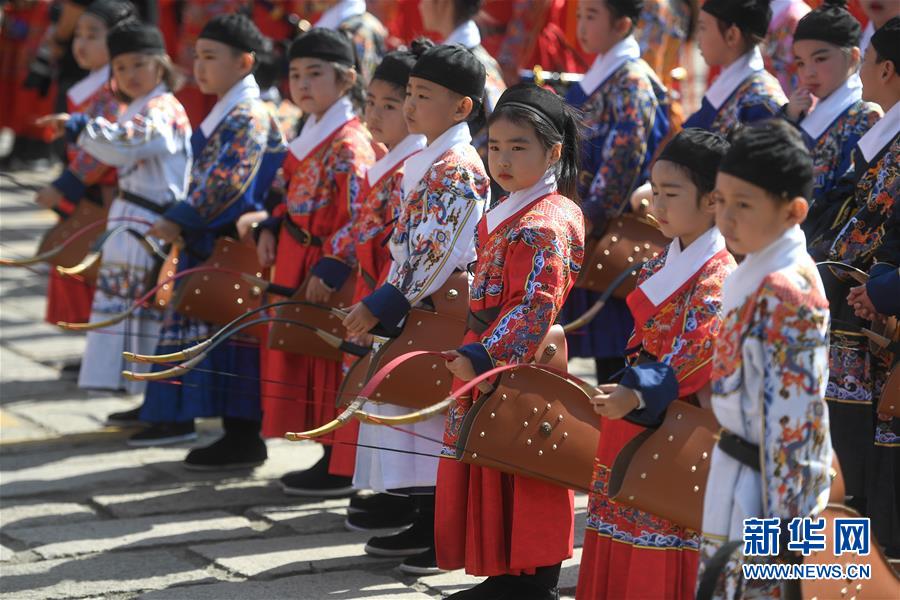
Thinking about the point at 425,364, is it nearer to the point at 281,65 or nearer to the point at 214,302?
the point at 214,302

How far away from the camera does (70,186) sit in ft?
20.2

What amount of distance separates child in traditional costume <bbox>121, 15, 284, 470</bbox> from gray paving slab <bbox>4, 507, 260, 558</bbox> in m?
0.65

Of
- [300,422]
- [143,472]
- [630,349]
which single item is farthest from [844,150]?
[143,472]

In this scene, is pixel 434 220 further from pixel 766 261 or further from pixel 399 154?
pixel 766 261

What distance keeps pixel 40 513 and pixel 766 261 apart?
3.06 m

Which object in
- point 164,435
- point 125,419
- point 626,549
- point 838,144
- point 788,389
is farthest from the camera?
point 125,419

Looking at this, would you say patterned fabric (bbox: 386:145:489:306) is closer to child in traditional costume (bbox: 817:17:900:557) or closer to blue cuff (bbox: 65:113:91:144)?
child in traditional costume (bbox: 817:17:900:557)

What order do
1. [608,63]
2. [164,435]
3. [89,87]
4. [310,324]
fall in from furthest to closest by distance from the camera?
[89,87] → [164,435] → [608,63] → [310,324]

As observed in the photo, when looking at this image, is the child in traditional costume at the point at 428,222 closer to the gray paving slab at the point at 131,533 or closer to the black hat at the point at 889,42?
the gray paving slab at the point at 131,533

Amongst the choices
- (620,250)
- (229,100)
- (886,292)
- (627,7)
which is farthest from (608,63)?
(886,292)

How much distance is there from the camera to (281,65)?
727 cm

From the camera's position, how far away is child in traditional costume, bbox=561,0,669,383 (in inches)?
201

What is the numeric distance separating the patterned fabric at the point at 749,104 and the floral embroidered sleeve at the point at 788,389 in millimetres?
2124

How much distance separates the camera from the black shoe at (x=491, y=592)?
3.72 metres
